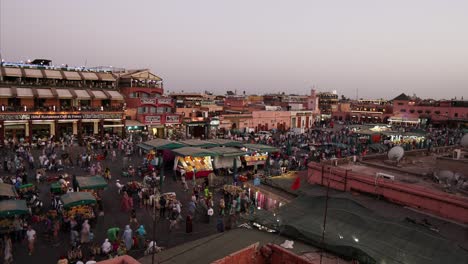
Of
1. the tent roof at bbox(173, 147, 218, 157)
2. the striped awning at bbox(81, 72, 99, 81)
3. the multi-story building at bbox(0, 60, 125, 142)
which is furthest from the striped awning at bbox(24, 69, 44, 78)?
the tent roof at bbox(173, 147, 218, 157)

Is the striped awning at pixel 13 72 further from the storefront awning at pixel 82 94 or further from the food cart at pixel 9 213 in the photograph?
the food cart at pixel 9 213

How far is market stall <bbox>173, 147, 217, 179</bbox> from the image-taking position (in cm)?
2185

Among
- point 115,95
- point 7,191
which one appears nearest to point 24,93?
point 115,95

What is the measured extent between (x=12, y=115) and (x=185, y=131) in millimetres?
19083

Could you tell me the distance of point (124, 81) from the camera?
43.0 meters

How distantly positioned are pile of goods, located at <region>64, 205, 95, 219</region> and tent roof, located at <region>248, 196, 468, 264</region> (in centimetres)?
766

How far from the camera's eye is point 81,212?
1391cm

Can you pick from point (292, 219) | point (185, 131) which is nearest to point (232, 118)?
point (185, 131)

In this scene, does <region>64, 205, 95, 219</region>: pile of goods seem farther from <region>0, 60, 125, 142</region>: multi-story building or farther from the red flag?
<region>0, 60, 125, 142</region>: multi-story building

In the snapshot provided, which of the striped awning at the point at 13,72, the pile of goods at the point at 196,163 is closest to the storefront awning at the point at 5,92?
the striped awning at the point at 13,72

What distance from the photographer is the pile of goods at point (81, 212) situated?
13.6 meters

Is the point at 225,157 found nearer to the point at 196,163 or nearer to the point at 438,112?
the point at 196,163

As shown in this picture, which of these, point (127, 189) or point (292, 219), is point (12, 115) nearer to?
point (127, 189)

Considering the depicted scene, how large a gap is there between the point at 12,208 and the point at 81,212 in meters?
2.59
